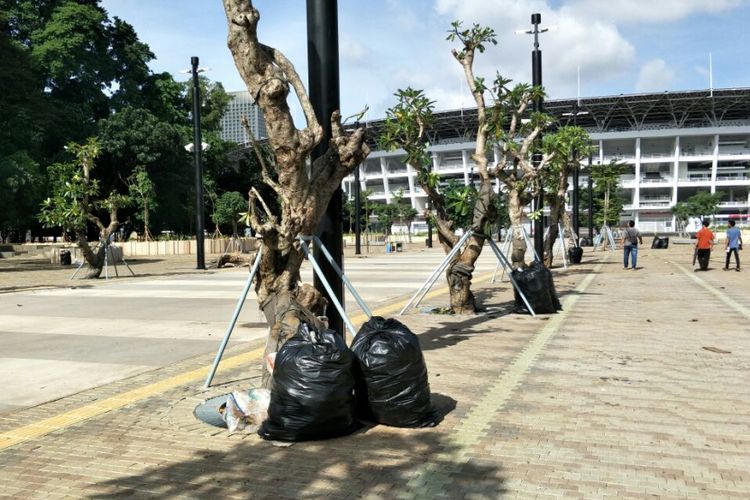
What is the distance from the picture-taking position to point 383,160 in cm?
10475

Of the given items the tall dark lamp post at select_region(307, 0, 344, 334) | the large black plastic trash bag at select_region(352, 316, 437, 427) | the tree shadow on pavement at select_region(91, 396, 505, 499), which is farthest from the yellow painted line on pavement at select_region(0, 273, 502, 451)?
the large black plastic trash bag at select_region(352, 316, 437, 427)

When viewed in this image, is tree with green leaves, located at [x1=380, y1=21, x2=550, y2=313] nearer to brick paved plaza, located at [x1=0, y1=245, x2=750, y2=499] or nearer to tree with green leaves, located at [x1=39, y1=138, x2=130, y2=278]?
brick paved plaza, located at [x1=0, y1=245, x2=750, y2=499]

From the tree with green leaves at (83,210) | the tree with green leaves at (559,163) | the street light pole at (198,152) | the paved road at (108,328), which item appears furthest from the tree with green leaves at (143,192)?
the tree with green leaves at (559,163)

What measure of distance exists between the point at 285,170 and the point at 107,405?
2.46m

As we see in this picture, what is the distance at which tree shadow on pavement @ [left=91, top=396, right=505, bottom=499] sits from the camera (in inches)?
146

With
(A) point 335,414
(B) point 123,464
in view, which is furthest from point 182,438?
(A) point 335,414

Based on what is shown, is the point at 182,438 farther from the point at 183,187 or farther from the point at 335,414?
the point at 183,187

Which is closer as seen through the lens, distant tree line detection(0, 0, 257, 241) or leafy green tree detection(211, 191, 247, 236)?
distant tree line detection(0, 0, 257, 241)

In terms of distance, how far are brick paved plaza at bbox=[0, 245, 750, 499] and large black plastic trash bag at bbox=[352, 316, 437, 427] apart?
0.14 meters

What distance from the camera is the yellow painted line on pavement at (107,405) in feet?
15.9

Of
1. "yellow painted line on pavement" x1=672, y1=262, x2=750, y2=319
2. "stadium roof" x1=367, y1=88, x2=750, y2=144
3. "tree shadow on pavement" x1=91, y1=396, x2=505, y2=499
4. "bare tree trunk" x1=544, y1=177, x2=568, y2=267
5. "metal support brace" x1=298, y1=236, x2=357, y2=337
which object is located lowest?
"tree shadow on pavement" x1=91, y1=396, x2=505, y2=499

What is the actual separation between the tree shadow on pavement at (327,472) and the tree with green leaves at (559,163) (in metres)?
12.5

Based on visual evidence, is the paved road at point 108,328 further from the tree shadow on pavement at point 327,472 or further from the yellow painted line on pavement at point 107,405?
the tree shadow on pavement at point 327,472

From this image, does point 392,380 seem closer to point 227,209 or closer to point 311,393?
point 311,393
